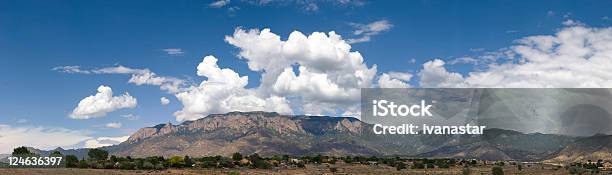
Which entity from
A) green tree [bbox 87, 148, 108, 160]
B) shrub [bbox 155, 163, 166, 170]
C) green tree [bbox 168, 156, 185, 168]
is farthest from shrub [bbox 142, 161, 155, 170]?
green tree [bbox 87, 148, 108, 160]

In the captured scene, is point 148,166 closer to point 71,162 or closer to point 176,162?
point 176,162

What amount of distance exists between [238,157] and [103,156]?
28714 millimetres

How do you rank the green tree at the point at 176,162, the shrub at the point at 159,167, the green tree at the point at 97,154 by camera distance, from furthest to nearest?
the green tree at the point at 97,154, the green tree at the point at 176,162, the shrub at the point at 159,167

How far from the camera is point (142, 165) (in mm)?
93188

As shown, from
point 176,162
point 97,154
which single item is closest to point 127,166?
point 176,162

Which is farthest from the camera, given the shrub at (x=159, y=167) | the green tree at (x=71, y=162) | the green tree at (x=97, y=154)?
the green tree at (x=97, y=154)

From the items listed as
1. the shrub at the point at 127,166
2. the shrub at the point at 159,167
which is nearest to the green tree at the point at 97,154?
the shrub at the point at 127,166

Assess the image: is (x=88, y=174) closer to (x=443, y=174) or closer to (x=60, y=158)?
(x=60, y=158)

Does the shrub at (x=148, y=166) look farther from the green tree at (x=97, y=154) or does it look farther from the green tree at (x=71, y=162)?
the green tree at (x=97, y=154)

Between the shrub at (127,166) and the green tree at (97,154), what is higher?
the green tree at (97,154)

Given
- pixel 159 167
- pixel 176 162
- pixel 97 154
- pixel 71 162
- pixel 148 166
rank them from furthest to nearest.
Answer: pixel 97 154 → pixel 176 162 → pixel 71 162 → pixel 148 166 → pixel 159 167

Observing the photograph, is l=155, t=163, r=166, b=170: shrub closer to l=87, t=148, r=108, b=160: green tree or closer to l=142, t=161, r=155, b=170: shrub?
l=142, t=161, r=155, b=170: shrub

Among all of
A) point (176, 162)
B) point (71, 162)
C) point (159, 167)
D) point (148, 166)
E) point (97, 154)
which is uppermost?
point (97, 154)

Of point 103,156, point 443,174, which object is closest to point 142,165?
point 103,156
